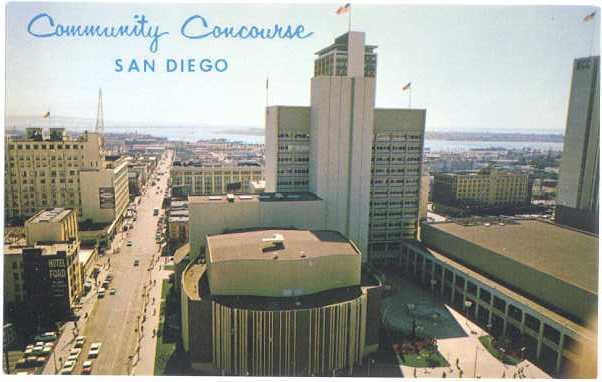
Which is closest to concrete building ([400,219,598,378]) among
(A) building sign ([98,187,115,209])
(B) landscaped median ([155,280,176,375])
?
(B) landscaped median ([155,280,176,375])

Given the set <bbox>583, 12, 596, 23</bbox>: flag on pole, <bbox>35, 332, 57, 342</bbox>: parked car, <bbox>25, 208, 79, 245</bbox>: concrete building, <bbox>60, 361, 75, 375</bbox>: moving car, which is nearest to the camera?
<bbox>583, 12, 596, 23</bbox>: flag on pole

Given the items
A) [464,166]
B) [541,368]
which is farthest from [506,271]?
[464,166]

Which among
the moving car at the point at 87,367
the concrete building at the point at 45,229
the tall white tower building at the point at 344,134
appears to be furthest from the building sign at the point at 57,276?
the tall white tower building at the point at 344,134

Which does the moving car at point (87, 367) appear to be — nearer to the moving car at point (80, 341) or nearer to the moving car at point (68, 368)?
the moving car at point (68, 368)

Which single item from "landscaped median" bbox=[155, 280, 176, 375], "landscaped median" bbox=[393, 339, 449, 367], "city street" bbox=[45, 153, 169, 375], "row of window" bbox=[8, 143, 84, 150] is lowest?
"city street" bbox=[45, 153, 169, 375]

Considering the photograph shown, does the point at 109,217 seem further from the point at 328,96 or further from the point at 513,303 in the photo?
the point at 513,303

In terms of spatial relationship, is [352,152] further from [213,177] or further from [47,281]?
[213,177]

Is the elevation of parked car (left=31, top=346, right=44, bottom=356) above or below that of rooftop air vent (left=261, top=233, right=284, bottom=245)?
below

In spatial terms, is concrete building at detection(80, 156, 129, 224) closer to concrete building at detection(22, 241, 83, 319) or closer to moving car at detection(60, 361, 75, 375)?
concrete building at detection(22, 241, 83, 319)
